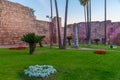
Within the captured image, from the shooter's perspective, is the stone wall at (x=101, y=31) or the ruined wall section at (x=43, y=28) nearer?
the ruined wall section at (x=43, y=28)

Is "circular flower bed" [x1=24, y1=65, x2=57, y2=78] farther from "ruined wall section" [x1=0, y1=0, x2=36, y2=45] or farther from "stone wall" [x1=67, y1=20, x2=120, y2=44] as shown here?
"stone wall" [x1=67, y1=20, x2=120, y2=44]

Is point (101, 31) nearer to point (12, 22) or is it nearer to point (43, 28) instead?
point (43, 28)

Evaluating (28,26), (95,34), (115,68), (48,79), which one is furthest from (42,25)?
(48,79)

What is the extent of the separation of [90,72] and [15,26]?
71.0ft

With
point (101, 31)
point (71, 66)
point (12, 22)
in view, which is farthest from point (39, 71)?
point (101, 31)

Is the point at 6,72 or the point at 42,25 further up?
the point at 42,25

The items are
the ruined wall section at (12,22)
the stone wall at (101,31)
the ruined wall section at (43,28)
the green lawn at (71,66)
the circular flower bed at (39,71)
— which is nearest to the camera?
the circular flower bed at (39,71)

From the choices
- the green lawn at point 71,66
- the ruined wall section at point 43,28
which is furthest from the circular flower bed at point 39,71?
the ruined wall section at point 43,28

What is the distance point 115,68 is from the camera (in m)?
17.0

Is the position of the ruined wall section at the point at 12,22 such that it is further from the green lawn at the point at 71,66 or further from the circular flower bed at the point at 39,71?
the circular flower bed at the point at 39,71

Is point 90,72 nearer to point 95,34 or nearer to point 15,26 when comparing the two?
point 15,26

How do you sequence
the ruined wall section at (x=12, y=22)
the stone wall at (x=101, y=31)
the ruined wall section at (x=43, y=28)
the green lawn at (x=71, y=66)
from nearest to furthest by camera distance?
the green lawn at (x=71, y=66)
the ruined wall section at (x=12, y=22)
the ruined wall section at (x=43, y=28)
the stone wall at (x=101, y=31)

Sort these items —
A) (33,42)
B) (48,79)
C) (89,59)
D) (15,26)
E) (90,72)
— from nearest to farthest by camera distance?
1. (48,79)
2. (90,72)
3. (89,59)
4. (33,42)
5. (15,26)

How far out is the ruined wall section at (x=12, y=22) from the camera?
3288 cm
